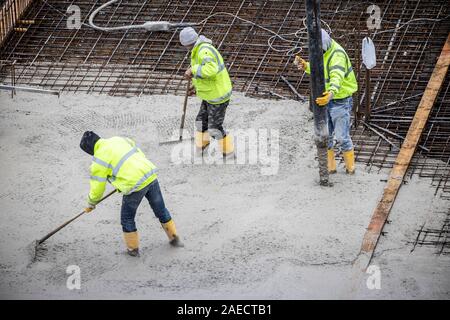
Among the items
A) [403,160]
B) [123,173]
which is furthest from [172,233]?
[403,160]

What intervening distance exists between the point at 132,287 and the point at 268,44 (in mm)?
5696

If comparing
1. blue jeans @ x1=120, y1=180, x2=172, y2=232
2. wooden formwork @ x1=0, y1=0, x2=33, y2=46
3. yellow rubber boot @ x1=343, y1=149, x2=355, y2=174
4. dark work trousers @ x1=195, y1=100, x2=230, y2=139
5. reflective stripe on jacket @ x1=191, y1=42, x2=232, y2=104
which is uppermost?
wooden formwork @ x1=0, y1=0, x2=33, y2=46

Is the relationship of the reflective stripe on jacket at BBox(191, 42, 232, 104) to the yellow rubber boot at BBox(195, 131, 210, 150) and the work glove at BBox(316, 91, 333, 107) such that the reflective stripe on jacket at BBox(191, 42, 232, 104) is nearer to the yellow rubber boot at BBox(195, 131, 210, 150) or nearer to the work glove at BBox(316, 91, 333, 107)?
the yellow rubber boot at BBox(195, 131, 210, 150)

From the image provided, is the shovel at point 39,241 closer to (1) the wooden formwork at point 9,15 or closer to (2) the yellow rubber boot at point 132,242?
(2) the yellow rubber boot at point 132,242

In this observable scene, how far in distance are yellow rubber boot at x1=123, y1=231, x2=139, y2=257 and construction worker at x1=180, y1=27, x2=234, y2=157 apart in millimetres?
2269

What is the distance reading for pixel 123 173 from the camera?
868 cm

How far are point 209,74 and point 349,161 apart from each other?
1878 mm

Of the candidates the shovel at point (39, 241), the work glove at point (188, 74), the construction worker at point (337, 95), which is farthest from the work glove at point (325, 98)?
the shovel at point (39, 241)

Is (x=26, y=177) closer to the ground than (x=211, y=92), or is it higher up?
closer to the ground

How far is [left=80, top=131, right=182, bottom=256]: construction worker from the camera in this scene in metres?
8.66

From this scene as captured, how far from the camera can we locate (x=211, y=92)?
10.6 meters

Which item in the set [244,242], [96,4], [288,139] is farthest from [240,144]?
[96,4]

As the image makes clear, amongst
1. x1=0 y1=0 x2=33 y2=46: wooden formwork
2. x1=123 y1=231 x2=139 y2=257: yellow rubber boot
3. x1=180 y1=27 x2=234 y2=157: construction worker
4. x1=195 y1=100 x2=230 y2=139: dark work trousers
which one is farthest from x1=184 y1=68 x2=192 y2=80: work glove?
A: x1=0 y1=0 x2=33 y2=46: wooden formwork

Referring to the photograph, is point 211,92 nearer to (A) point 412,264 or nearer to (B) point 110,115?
(B) point 110,115
